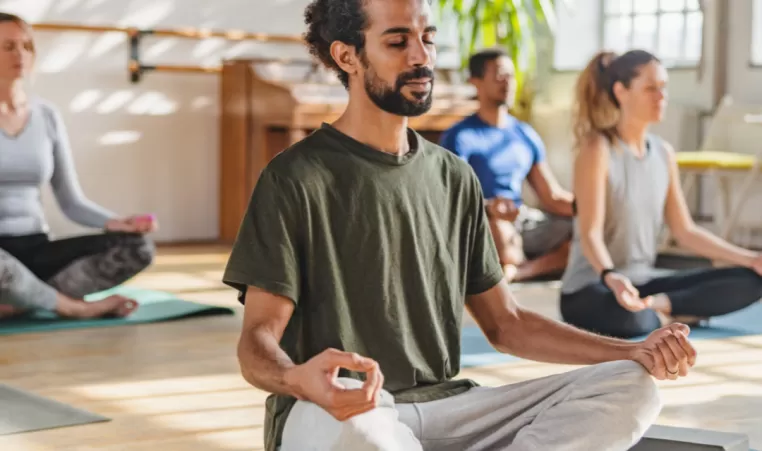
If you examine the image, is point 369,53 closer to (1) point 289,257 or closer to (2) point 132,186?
(1) point 289,257

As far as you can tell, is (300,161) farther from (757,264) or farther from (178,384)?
(757,264)

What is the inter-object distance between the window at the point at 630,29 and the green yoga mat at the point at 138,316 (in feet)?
10.7

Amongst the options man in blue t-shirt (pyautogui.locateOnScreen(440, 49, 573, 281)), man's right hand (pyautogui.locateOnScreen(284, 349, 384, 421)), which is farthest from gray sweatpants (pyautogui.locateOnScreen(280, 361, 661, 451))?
man in blue t-shirt (pyautogui.locateOnScreen(440, 49, 573, 281))

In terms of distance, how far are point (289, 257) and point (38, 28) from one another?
5.14 meters

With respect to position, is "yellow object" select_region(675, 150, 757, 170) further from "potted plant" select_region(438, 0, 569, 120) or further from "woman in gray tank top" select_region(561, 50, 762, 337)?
"woman in gray tank top" select_region(561, 50, 762, 337)

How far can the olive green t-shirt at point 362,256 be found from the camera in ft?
6.19

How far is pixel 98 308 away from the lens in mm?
4523

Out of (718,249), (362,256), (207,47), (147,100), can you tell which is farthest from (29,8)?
(362,256)

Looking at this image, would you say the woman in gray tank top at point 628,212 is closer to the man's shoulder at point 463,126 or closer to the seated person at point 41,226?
the man's shoulder at point 463,126

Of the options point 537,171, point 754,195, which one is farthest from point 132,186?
point 754,195

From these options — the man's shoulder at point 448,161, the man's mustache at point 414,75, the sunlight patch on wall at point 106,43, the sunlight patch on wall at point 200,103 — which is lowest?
the sunlight patch on wall at point 200,103

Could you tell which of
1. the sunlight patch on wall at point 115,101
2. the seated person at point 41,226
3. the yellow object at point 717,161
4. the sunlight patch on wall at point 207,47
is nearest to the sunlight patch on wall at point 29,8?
the sunlight patch on wall at point 115,101

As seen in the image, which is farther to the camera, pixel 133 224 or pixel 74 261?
pixel 74 261

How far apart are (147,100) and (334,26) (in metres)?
5.26
